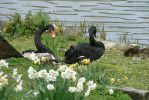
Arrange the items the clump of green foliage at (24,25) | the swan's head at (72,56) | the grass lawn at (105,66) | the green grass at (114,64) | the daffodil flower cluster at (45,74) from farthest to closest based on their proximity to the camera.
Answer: the clump of green foliage at (24,25)
the swan's head at (72,56)
the green grass at (114,64)
the grass lawn at (105,66)
the daffodil flower cluster at (45,74)

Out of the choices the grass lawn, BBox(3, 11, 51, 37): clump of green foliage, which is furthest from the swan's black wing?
BBox(3, 11, 51, 37): clump of green foliage

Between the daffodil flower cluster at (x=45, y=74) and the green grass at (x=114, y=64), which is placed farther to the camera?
the green grass at (x=114, y=64)

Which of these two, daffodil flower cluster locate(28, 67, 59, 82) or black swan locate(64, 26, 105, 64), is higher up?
daffodil flower cluster locate(28, 67, 59, 82)

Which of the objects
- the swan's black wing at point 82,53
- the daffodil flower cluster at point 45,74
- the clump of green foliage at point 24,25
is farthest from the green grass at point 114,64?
the daffodil flower cluster at point 45,74

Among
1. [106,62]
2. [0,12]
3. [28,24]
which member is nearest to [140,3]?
[0,12]

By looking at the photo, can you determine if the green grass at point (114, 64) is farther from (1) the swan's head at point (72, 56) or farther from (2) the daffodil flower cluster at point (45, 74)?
(2) the daffodil flower cluster at point (45, 74)

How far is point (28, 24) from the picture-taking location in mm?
15203

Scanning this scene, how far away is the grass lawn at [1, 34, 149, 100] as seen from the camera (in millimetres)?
8984

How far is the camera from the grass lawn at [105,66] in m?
8.98

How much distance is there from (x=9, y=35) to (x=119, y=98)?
23.6ft

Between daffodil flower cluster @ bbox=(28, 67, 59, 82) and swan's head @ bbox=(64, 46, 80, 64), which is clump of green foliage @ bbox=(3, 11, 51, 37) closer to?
swan's head @ bbox=(64, 46, 80, 64)

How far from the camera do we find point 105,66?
11.3 m

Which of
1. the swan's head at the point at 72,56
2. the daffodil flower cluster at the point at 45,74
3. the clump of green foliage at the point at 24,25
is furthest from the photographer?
the clump of green foliage at the point at 24,25

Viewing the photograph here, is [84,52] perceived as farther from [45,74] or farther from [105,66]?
[45,74]
